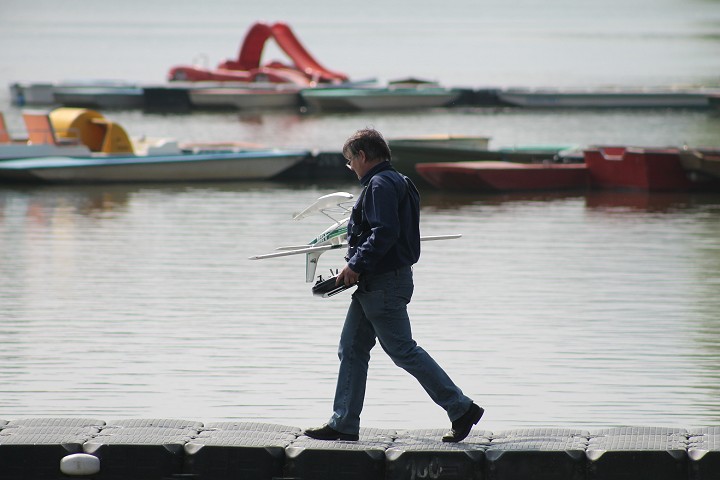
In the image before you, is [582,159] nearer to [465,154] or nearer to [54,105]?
[465,154]

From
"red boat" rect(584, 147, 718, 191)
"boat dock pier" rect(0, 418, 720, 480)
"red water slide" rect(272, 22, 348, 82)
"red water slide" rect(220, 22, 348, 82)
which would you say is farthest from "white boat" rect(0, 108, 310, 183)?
"red water slide" rect(272, 22, 348, 82)

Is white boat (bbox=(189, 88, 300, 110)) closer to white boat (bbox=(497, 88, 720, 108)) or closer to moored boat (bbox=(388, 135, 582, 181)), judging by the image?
white boat (bbox=(497, 88, 720, 108))

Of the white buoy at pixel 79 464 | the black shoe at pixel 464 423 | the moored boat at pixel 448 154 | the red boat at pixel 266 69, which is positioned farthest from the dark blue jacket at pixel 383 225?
the red boat at pixel 266 69

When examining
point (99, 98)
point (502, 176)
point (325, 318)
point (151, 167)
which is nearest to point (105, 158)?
point (151, 167)

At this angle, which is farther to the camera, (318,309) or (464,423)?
(318,309)

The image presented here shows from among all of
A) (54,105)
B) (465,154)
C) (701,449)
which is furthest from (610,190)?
(54,105)

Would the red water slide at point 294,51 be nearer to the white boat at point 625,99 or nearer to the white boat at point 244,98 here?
the white boat at point 244,98

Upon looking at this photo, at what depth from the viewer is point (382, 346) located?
19.4 feet

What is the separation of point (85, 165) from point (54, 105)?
22.6 m

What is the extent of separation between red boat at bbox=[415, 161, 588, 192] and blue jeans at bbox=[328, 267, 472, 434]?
1422cm

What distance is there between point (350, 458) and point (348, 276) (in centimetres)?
79

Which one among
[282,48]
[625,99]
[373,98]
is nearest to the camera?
[625,99]

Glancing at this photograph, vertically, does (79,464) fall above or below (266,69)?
below

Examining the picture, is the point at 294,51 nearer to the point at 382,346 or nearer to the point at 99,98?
the point at 99,98
